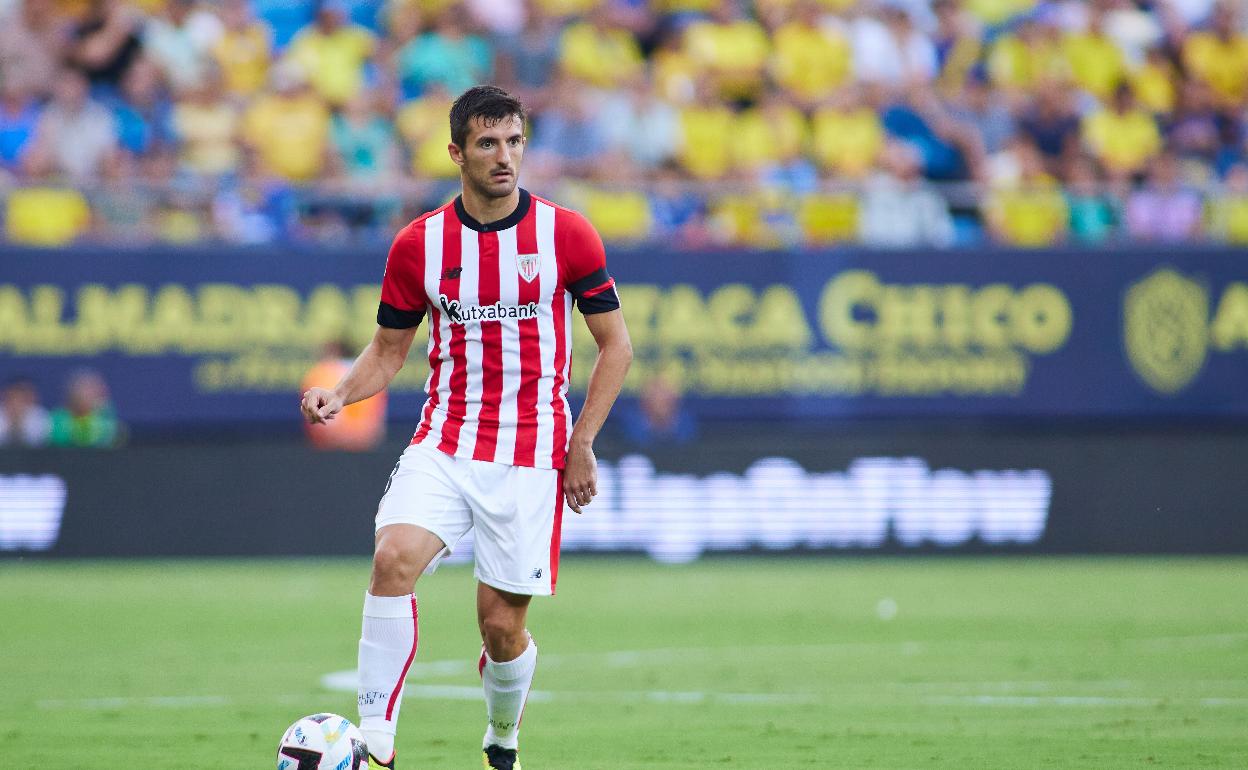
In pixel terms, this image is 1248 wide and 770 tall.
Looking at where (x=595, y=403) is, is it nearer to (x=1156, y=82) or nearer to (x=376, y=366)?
(x=376, y=366)

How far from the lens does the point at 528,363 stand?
6.26 metres

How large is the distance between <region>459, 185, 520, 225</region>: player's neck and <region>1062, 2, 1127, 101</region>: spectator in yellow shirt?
1486 cm

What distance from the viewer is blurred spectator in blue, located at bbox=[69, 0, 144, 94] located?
17906mm

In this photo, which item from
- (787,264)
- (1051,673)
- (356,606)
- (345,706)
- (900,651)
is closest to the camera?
(345,706)

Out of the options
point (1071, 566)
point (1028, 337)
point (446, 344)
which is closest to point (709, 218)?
point (1028, 337)

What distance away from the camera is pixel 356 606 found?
12812 mm

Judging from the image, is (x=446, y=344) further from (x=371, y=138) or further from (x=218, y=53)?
(x=218, y=53)

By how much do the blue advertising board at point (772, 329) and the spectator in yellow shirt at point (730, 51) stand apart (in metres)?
2.55

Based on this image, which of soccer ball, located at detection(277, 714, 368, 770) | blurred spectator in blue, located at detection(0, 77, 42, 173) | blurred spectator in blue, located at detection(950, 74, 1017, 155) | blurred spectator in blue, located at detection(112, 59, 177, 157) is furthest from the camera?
blurred spectator in blue, located at detection(950, 74, 1017, 155)

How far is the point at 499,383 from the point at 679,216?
11.3 metres

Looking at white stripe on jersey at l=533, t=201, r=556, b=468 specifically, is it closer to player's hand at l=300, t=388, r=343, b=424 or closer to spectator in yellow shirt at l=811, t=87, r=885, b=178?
player's hand at l=300, t=388, r=343, b=424

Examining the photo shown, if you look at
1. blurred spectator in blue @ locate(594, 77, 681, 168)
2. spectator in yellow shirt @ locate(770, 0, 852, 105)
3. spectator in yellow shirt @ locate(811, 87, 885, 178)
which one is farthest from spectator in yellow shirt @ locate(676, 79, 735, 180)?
spectator in yellow shirt @ locate(770, 0, 852, 105)

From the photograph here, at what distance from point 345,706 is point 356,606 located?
4.68 metres

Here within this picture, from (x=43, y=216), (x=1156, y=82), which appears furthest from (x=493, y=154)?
(x=1156, y=82)
